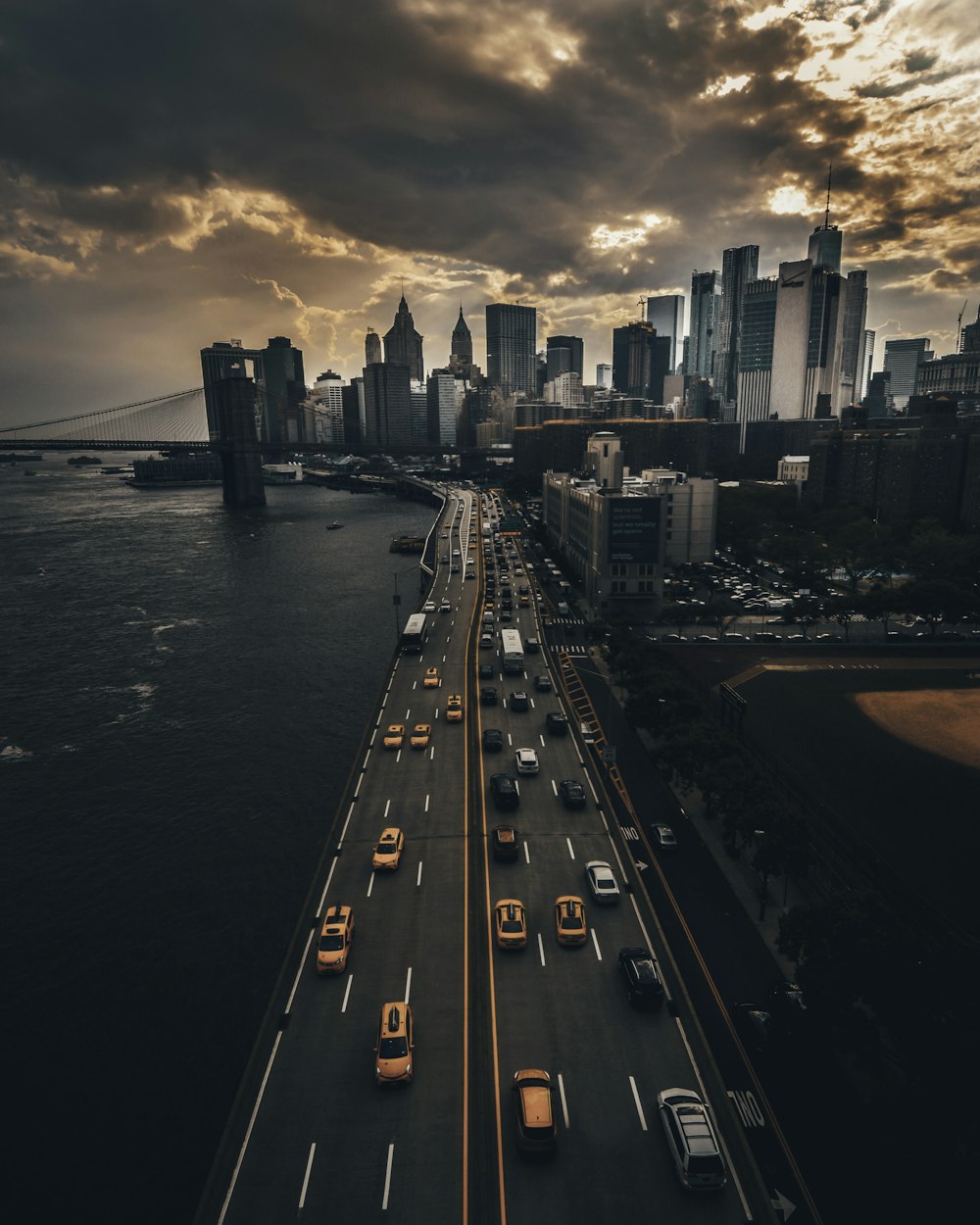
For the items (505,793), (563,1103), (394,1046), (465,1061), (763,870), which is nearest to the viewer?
(563,1103)

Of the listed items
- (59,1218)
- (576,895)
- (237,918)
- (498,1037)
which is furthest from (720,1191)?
(237,918)

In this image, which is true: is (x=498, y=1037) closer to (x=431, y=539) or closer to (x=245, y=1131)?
(x=245, y=1131)

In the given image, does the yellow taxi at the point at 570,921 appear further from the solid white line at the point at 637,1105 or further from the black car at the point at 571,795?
the black car at the point at 571,795

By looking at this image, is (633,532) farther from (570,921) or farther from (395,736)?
(570,921)

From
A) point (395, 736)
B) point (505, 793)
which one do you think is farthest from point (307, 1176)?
point (395, 736)

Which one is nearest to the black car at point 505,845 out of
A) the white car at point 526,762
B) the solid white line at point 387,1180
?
the white car at point 526,762

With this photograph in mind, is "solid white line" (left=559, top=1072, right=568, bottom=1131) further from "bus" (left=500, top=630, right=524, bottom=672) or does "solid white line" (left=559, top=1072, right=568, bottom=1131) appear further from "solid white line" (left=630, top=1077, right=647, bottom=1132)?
"bus" (left=500, top=630, right=524, bottom=672)
